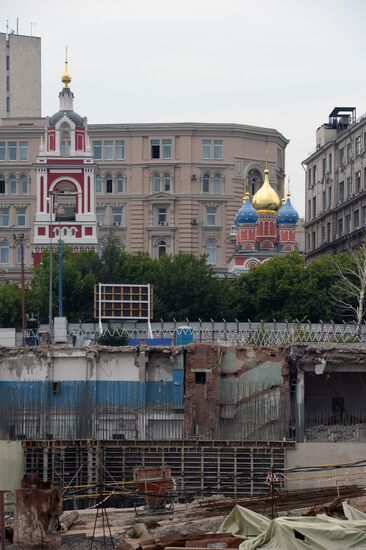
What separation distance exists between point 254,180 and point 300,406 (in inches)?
3876

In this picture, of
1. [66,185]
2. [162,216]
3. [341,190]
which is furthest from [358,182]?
[162,216]

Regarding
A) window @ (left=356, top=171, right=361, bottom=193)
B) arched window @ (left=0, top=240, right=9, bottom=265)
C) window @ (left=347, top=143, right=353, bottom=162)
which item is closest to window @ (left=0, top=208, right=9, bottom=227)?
arched window @ (left=0, top=240, right=9, bottom=265)

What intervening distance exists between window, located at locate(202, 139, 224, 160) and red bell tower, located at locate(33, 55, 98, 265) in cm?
2292

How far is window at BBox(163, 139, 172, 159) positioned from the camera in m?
157

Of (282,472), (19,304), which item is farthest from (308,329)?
(282,472)

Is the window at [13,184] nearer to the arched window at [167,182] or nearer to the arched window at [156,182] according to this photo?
the arched window at [156,182]

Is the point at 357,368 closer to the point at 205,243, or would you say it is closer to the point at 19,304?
the point at 19,304

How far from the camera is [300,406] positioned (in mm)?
61250

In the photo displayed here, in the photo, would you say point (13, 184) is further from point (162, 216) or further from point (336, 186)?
point (336, 186)

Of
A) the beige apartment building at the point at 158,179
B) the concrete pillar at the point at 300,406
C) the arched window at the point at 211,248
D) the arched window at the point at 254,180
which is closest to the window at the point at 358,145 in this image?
the beige apartment building at the point at 158,179

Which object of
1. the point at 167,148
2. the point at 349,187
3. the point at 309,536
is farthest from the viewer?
the point at 167,148

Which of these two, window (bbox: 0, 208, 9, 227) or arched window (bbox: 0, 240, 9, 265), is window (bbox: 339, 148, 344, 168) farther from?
window (bbox: 0, 208, 9, 227)

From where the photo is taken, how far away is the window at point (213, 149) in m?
157

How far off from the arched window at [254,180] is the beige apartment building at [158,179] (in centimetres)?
9
